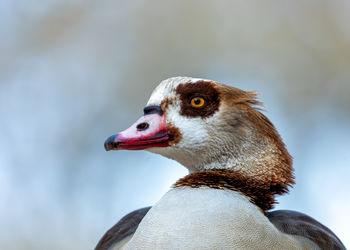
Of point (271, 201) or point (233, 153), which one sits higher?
point (233, 153)

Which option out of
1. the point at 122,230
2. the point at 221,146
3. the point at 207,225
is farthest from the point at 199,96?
the point at 122,230

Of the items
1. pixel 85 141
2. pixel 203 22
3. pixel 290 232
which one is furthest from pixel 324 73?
pixel 290 232

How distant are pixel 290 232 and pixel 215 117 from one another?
0.34 meters

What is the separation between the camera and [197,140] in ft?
4.23

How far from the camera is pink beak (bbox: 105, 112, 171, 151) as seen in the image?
1.24 meters

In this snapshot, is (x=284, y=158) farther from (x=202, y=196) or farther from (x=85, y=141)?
(x=85, y=141)

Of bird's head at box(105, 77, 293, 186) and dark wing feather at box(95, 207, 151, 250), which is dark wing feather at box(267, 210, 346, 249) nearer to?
bird's head at box(105, 77, 293, 186)

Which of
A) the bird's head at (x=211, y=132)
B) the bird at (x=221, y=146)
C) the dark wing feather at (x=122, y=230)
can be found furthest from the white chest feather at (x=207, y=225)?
the dark wing feather at (x=122, y=230)

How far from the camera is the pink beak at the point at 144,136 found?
1.24 m

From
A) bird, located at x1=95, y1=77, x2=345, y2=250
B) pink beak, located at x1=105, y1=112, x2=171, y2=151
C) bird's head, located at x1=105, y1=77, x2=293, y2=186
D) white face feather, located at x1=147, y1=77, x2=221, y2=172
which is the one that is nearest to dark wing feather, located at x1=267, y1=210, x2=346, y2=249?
bird, located at x1=95, y1=77, x2=345, y2=250

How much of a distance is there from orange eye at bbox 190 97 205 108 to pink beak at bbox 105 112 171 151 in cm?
8

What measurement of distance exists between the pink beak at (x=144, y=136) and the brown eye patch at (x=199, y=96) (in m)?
0.07

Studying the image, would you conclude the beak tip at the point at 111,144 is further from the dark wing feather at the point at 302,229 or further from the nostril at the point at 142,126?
the dark wing feather at the point at 302,229

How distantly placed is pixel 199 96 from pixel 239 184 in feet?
0.80
